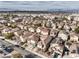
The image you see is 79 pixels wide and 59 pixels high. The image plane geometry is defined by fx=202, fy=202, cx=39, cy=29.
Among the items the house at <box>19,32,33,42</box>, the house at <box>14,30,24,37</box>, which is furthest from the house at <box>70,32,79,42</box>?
the house at <box>14,30,24,37</box>

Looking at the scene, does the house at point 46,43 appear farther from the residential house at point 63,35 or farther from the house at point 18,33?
the house at point 18,33

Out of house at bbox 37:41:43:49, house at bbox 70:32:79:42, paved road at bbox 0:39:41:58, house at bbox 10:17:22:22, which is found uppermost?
house at bbox 10:17:22:22

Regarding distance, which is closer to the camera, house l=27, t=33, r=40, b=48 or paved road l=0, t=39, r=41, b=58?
paved road l=0, t=39, r=41, b=58

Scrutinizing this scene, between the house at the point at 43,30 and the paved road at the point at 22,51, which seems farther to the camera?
the house at the point at 43,30

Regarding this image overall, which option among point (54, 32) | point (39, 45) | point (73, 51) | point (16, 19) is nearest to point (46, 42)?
point (39, 45)

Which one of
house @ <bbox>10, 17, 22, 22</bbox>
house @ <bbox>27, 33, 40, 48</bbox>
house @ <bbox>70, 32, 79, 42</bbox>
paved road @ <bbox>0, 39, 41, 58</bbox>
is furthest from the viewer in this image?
house @ <bbox>10, 17, 22, 22</bbox>

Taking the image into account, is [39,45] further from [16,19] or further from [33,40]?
[16,19]

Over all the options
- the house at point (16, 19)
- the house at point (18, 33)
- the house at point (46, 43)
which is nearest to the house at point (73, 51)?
the house at point (46, 43)

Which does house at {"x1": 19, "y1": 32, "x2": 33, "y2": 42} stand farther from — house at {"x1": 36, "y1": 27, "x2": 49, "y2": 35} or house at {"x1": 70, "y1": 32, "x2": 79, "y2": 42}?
house at {"x1": 70, "y1": 32, "x2": 79, "y2": 42}

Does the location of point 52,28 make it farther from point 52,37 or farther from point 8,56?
point 8,56

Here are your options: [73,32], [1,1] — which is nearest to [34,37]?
[73,32]

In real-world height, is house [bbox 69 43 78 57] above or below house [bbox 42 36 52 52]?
below
